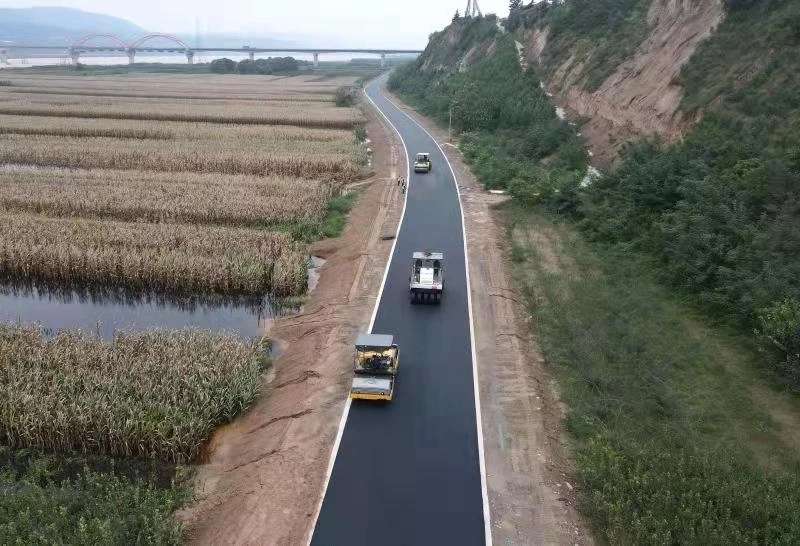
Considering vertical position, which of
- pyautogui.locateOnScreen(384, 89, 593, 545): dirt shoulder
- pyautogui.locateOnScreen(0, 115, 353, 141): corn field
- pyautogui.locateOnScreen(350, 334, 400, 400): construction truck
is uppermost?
pyautogui.locateOnScreen(0, 115, 353, 141): corn field

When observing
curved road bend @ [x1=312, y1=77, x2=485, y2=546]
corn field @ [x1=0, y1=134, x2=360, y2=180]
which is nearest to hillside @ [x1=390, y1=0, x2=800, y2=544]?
curved road bend @ [x1=312, y1=77, x2=485, y2=546]

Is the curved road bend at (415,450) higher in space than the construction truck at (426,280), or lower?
lower

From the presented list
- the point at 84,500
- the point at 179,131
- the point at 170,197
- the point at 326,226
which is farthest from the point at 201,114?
the point at 84,500

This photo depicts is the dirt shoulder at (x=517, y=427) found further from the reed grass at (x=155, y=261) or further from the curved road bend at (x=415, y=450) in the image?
the reed grass at (x=155, y=261)

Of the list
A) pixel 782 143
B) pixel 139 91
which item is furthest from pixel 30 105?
pixel 782 143

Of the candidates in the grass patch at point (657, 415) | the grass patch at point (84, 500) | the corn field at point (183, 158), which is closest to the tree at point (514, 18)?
the corn field at point (183, 158)

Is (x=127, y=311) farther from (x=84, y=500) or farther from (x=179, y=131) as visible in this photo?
(x=179, y=131)

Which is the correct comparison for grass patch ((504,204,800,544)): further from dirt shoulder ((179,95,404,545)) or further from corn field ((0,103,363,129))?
corn field ((0,103,363,129))

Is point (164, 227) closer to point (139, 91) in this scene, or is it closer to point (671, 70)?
point (671, 70)
